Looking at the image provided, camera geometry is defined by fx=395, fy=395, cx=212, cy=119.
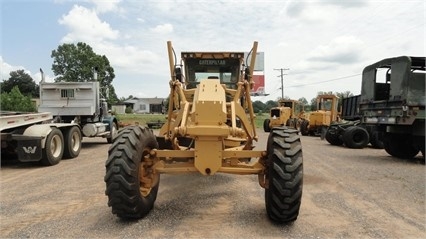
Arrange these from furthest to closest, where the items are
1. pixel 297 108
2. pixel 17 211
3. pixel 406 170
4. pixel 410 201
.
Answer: pixel 297 108 → pixel 406 170 → pixel 410 201 → pixel 17 211

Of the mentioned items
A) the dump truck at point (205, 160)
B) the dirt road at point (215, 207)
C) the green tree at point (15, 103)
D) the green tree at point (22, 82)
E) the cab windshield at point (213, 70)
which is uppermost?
the green tree at point (22, 82)

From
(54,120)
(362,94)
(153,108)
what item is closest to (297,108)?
(362,94)

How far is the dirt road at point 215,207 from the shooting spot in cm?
480

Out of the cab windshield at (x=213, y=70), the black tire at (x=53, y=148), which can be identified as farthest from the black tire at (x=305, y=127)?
the cab windshield at (x=213, y=70)

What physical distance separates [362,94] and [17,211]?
11.5 metres

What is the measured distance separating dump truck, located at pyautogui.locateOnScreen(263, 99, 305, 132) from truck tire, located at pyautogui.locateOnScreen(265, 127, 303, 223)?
66.7ft

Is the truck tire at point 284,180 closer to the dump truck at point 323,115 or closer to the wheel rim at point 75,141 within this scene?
the wheel rim at point 75,141

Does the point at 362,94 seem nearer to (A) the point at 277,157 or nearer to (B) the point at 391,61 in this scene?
(B) the point at 391,61

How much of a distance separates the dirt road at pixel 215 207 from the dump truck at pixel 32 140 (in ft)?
1.95

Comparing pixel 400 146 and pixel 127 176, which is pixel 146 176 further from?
pixel 400 146

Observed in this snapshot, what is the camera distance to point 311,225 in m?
5.05

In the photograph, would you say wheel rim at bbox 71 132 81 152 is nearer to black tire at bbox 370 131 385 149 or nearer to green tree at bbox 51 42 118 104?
black tire at bbox 370 131 385 149

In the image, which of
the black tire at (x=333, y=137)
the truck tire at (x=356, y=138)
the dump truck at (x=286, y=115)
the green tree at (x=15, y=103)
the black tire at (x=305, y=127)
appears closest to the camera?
the truck tire at (x=356, y=138)

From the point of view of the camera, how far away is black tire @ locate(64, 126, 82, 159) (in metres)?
11.6
